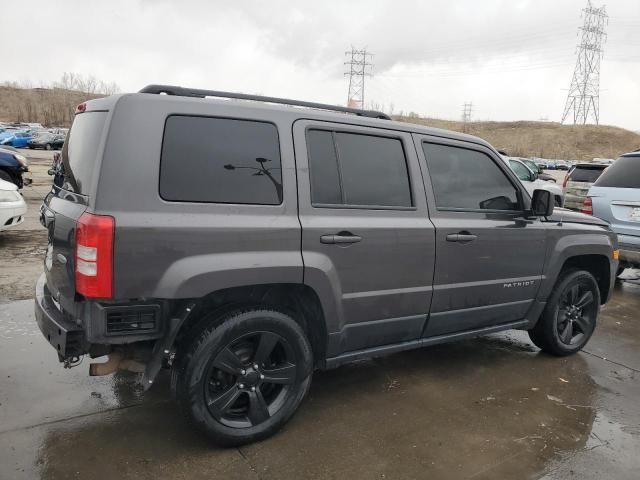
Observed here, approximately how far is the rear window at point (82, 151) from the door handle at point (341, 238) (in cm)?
132

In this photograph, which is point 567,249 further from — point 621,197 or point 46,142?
point 46,142

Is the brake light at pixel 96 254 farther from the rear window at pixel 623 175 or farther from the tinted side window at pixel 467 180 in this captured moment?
the rear window at pixel 623 175

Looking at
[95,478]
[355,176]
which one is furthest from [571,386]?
[95,478]

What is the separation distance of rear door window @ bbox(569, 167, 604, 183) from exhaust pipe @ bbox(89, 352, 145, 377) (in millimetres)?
11768

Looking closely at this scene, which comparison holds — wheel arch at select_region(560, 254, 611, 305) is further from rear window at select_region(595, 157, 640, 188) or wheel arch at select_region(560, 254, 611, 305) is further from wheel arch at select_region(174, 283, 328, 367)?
wheel arch at select_region(174, 283, 328, 367)

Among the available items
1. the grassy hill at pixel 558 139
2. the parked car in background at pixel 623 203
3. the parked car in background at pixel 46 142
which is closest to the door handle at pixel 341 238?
the parked car in background at pixel 623 203

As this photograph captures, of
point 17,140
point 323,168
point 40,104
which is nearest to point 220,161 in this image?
point 323,168

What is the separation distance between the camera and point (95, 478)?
8.79ft

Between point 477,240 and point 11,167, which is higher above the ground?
point 11,167

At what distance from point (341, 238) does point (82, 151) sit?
5.08 ft

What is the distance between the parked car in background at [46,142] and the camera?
41906 millimetres

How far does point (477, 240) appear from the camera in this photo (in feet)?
12.5

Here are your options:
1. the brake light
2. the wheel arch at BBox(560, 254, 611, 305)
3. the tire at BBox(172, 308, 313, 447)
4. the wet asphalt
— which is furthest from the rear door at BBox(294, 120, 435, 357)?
the wheel arch at BBox(560, 254, 611, 305)

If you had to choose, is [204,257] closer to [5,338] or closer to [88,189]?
[88,189]
